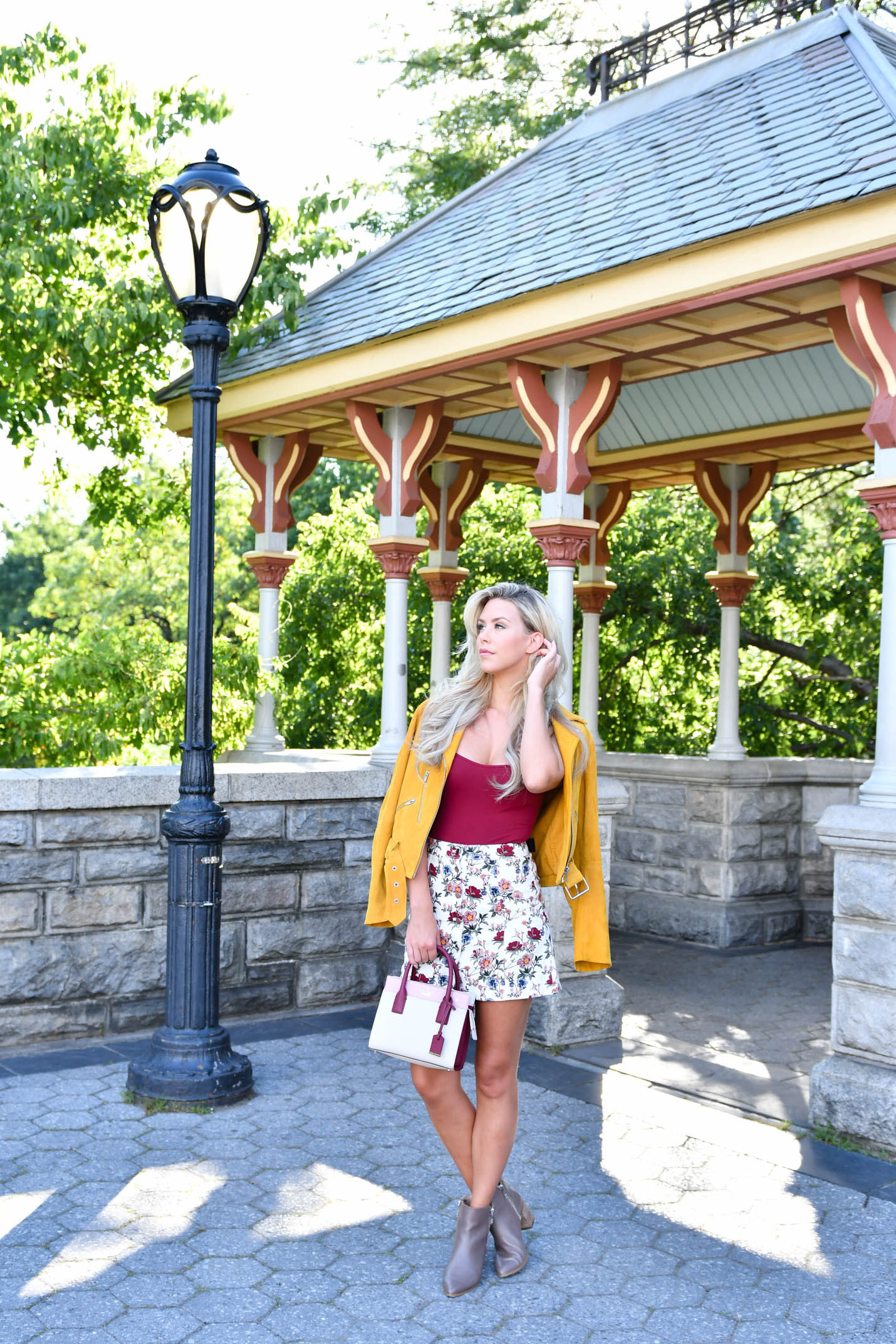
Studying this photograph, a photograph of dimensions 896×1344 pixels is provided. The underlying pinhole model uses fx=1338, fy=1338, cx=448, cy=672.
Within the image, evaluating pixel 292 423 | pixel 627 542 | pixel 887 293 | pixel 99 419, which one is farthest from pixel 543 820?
pixel 627 542

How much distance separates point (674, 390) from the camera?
10.2 metres

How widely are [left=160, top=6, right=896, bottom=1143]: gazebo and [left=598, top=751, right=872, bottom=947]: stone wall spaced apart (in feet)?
0.06

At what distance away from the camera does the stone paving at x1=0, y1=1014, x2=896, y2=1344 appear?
11.5ft

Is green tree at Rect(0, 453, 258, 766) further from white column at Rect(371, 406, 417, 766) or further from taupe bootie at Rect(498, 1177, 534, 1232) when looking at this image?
taupe bootie at Rect(498, 1177, 534, 1232)

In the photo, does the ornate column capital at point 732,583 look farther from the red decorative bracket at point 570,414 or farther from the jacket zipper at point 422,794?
the jacket zipper at point 422,794

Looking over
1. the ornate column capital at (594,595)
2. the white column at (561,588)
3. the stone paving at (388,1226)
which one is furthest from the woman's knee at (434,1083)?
the ornate column capital at (594,595)

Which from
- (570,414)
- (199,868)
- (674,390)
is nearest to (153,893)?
(199,868)

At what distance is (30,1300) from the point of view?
11.5 feet

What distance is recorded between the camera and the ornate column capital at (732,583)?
420 inches

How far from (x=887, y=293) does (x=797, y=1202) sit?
365cm

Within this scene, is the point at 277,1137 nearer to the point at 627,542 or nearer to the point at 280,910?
the point at 280,910

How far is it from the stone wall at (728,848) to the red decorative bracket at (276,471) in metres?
3.18

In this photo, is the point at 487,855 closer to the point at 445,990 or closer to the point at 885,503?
the point at 445,990

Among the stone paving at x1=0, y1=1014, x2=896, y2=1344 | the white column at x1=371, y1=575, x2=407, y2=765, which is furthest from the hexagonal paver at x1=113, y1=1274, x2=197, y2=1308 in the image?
the white column at x1=371, y1=575, x2=407, y2=765
